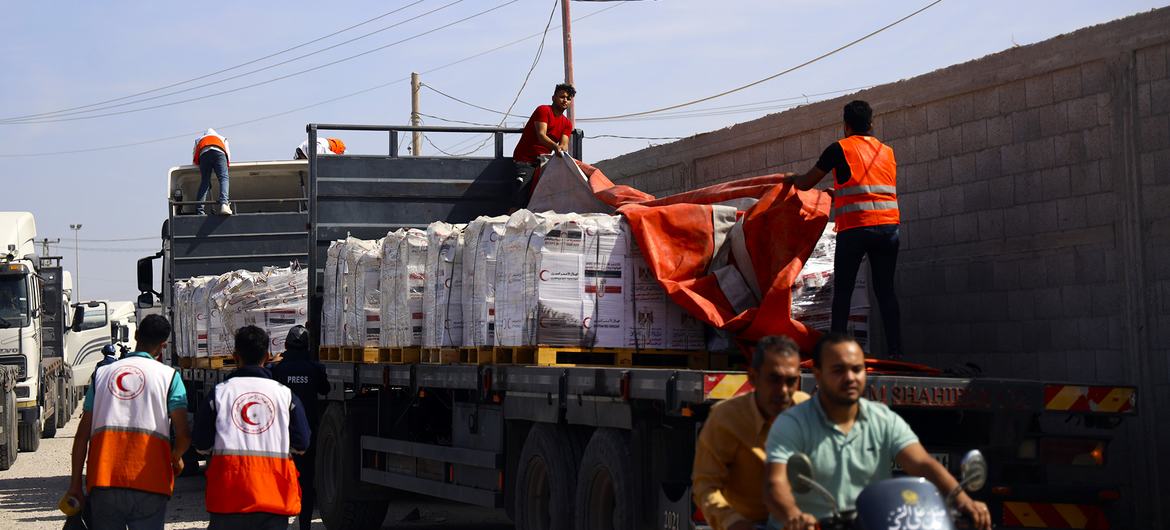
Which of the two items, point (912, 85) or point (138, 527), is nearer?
point (138, 527)

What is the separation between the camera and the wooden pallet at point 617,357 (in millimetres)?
9641

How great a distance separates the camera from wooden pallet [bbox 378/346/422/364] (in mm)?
12070

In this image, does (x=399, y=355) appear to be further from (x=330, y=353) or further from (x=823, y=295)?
(x=823, y=295)

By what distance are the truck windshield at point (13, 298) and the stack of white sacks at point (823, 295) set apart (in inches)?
622

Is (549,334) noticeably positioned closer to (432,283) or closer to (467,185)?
(432,283)

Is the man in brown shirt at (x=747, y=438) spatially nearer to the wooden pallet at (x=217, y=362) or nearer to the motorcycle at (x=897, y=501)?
the motorcycle at (x=897, y=501)

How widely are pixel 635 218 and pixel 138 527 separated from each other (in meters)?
3.52

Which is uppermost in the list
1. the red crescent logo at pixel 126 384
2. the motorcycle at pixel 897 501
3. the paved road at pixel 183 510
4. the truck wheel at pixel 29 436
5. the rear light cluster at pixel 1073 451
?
the red crescent logo at pixel 126 384

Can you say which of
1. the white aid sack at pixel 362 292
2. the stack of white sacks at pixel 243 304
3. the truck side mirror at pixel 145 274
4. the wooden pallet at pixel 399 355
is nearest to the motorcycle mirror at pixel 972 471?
the wooden pallet at pixel 399 355

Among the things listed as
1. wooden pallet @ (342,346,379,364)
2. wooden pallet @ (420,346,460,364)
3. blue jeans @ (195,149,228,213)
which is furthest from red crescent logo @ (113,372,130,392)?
blue jeans @ (195,149,228,213)

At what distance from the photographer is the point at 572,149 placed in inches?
578

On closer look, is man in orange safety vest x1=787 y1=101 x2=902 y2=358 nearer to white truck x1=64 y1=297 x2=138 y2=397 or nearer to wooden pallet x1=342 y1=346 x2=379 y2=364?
wooden pallet x1=342 y1=346 x2=379 y2=364

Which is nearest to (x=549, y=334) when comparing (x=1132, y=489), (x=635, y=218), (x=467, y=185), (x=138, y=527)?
(x=635, y=218)

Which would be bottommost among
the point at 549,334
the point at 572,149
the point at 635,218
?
the point at 549,334
